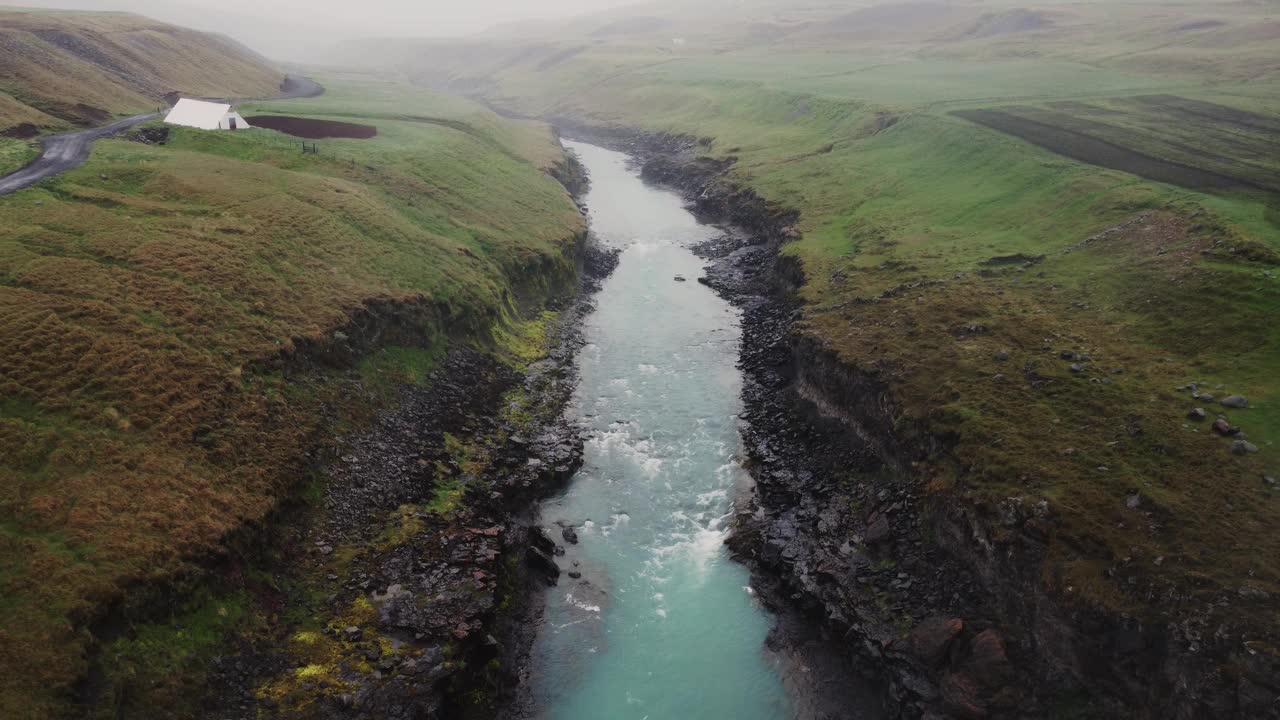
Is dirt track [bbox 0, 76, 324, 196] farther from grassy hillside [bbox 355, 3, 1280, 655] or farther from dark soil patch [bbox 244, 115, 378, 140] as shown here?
grassy hillside [bbox 355, 3, 1280, 655]

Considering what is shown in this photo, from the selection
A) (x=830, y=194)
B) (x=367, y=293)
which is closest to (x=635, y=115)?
(x=830, y=194)

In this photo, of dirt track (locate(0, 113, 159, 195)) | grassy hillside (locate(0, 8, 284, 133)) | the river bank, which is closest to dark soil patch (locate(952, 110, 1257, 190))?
the river bank

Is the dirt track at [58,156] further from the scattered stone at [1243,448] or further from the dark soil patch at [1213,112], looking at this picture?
the dark soil patch at [1213,112]

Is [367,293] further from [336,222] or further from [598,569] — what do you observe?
[598,569]

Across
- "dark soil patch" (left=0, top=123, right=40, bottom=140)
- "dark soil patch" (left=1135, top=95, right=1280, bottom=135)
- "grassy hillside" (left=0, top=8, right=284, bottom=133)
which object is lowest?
"dark soil patch" (left=1135, top=95, right=1280, bottom=135)

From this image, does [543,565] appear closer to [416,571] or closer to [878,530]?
[416,571]

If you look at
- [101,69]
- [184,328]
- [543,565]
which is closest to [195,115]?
[101,69]
